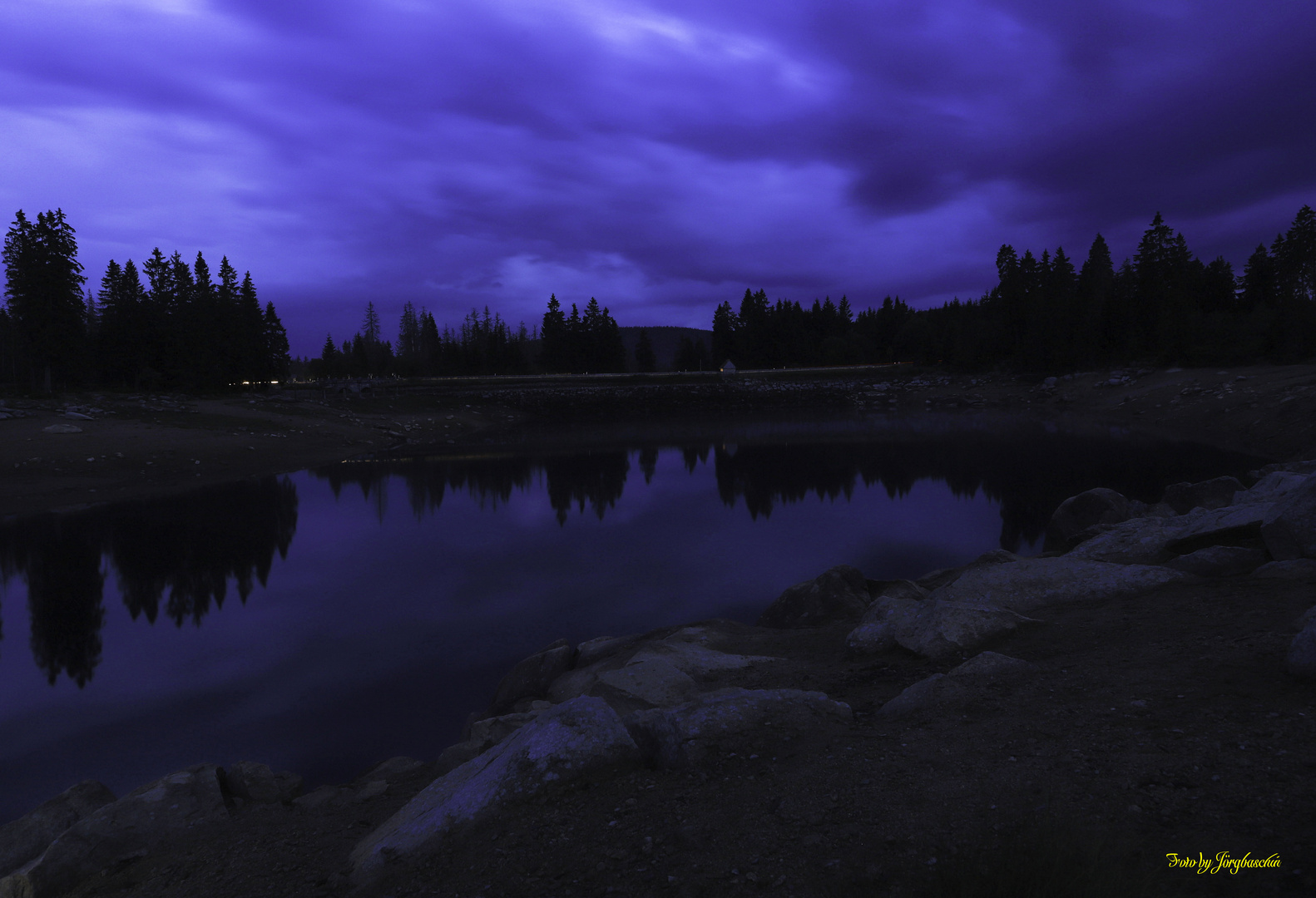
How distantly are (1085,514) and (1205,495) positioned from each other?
3.70 m

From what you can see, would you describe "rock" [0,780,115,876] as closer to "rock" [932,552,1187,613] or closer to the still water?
the still water

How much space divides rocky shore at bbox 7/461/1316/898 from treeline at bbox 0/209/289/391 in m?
69.0

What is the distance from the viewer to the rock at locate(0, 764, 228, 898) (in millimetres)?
6172

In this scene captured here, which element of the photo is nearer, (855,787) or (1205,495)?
(855,787)

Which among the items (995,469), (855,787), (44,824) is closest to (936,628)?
(855,787)

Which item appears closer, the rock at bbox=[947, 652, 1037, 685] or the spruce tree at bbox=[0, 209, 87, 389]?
the rock at bbox=[947, 652, 1037, 685]

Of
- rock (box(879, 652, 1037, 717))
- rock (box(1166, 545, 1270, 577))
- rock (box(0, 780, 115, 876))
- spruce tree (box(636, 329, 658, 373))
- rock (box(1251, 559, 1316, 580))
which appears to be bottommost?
rock (box(0, 780, 115, 876))

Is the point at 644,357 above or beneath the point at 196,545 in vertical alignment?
above

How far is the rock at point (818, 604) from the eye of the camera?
13422 mm

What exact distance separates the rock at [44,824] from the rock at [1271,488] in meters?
18.5

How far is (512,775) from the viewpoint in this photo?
6.03 m

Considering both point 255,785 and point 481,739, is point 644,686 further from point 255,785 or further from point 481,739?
point 255,785

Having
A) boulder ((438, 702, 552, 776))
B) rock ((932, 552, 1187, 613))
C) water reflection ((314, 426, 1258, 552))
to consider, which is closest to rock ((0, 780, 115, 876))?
boulder ((438, 702, 552, 776))

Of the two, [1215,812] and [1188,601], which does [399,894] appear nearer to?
[1215,812]
